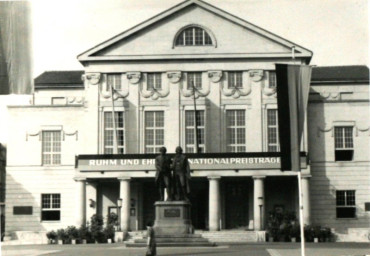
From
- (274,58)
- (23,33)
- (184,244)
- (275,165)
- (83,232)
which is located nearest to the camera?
(23,33)

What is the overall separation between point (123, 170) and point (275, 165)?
8774 millimetres

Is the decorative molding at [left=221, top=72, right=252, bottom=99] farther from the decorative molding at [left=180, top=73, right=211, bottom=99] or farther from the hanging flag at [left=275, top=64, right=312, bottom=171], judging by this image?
the hanging flag at [left=275, top=64, right=312, bottom=171]

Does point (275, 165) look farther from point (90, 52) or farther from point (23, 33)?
point (23, 33)

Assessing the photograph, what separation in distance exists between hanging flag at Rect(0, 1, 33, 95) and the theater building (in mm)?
23027

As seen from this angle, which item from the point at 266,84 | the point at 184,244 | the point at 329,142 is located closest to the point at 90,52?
the point at 266,84

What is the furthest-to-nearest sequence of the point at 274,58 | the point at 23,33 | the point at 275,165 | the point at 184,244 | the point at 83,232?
the point at 274,58 < the point at 275,165 < the point at 83,232 < the point at 184,244 < the point at 23,33

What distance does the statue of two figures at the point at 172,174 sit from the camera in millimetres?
32031

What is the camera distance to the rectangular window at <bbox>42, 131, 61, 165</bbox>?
52.3m

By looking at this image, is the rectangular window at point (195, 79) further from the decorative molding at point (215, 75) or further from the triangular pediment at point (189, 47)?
the triangular pediment at point (189, 47)

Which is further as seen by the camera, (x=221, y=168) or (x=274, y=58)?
(x=274, y=58)

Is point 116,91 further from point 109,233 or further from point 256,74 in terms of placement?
point 109,233

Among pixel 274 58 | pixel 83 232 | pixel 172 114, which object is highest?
pixel 274 58

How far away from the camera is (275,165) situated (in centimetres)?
4738

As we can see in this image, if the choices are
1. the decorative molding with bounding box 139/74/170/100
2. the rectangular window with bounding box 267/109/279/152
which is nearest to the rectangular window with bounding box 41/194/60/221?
the decorative molding with bounding box 139/74/170/100
